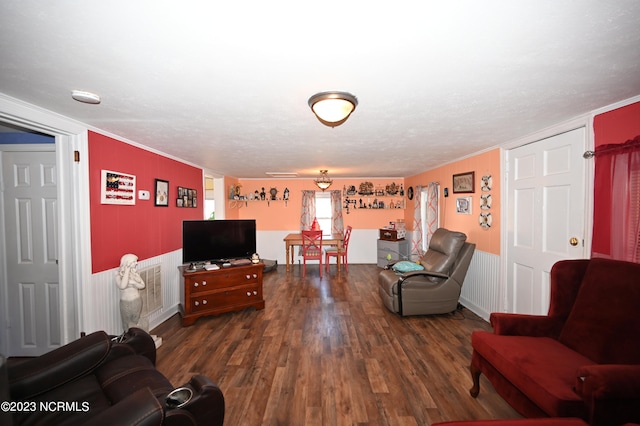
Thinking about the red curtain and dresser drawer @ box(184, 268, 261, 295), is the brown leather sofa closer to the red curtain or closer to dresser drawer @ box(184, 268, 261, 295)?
dresser drawer @ box(184, 268, 261, 295)

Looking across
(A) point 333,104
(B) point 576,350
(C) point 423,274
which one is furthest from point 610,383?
(C) point 423,274

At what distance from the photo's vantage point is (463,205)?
3992 millimetres

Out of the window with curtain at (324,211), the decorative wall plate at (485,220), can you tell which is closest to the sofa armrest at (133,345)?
the decorative wall plate at (485,220)

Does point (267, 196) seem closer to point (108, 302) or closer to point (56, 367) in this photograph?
point (108, 302)

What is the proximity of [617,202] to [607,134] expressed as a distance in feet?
1.78

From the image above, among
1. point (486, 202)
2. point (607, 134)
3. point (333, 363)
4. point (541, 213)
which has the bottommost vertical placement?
point (333, 363)

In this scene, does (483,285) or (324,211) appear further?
(324,211)

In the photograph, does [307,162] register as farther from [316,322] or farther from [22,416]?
[22,416]

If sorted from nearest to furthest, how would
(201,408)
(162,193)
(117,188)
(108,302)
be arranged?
1. (201,408)
2. (108,302)
3. (117,188)
4. (162,193)

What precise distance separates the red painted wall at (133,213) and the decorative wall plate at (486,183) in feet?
14.0

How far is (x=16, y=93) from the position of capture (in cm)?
170

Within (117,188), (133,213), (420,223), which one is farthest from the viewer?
(420,223)

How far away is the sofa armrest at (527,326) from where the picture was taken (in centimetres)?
193

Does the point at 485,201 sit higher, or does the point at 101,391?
the point at 485,201
